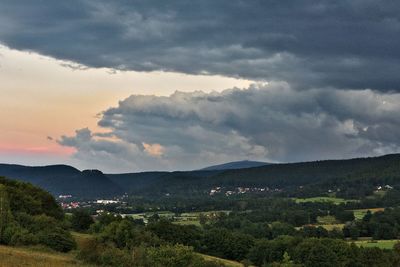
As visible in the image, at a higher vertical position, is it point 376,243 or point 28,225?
point 28,225

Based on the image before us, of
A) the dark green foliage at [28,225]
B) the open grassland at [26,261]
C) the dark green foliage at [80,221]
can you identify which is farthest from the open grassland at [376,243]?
the open grassland at [26,261]

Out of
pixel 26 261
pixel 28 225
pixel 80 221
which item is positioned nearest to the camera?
pixel 26 261

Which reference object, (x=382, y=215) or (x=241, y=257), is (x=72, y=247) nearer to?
(x=241, y=257)

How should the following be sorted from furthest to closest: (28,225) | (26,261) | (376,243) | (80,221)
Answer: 1. (376,243)
2. (80,221)
3. (28,225)
4. (26,261)

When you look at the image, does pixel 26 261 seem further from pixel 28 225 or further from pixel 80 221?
pixel 80 221

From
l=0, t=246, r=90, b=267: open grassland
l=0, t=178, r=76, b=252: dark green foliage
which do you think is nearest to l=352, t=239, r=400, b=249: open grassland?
l=0, t=178, r=76, b=252: dark green foliage

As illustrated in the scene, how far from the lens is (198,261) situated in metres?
75.0

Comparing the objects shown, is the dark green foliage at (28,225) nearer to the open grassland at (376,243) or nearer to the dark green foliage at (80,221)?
the dark green foliage at (80,221)

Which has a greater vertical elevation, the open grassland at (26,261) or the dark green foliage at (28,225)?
the dark green foliage at (28,225)

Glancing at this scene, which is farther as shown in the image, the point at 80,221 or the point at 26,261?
the point at 80,221

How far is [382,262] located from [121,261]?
68.5 metres

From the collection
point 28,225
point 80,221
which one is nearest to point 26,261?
point 28,225

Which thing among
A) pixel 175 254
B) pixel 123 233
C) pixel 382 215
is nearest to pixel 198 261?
pixel 175 254

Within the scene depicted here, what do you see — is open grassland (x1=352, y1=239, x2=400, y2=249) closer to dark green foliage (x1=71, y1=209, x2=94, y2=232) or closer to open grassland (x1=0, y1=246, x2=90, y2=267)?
dark green foliage (x1=71, y1=209, x2=94, y2=232)
